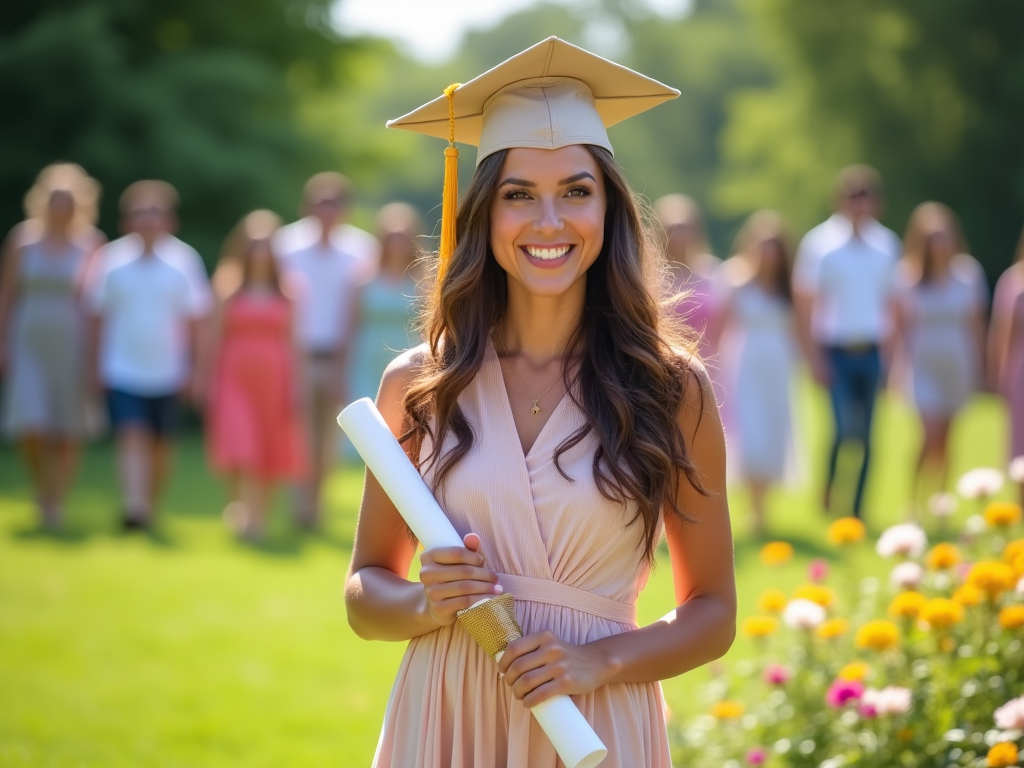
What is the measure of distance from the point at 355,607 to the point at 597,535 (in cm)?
55

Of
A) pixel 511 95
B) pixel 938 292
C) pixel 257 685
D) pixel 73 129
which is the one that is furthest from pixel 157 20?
pixel 511 95

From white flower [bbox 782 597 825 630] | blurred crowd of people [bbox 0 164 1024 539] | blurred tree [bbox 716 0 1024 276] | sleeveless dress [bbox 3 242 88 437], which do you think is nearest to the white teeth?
white flower [bbox 782 597 825 630]

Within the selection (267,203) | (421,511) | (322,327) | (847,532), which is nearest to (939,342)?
(322,327)

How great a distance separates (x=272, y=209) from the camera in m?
22.2

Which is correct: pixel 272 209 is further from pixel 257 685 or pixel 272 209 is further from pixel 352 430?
pixel 352 430

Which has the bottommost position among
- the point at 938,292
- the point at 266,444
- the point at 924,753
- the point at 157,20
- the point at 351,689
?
the point at 924,753

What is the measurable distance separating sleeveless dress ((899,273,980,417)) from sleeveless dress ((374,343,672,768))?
8.08 m

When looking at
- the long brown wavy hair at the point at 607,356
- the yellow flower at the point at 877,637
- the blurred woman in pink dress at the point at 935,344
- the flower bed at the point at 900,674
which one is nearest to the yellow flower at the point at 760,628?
the flower bed at the point at 900,674

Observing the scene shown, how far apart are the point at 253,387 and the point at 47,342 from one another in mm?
1658

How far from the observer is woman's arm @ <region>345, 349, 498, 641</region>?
2.62 metres

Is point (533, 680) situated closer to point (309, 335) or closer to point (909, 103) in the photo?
point (309, 335)

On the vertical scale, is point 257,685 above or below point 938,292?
below

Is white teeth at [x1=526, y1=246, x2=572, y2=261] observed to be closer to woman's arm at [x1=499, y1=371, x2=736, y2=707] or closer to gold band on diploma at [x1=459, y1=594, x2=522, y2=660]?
woman's arm at [x1=499, y1=371, x2=736, y2=707]

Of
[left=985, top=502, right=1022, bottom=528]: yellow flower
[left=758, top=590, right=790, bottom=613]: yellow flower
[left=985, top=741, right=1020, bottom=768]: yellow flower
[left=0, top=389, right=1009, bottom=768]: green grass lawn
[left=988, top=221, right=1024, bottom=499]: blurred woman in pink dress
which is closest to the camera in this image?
[left=985, top=741, right=1020, bottom=768]: yellow flower
